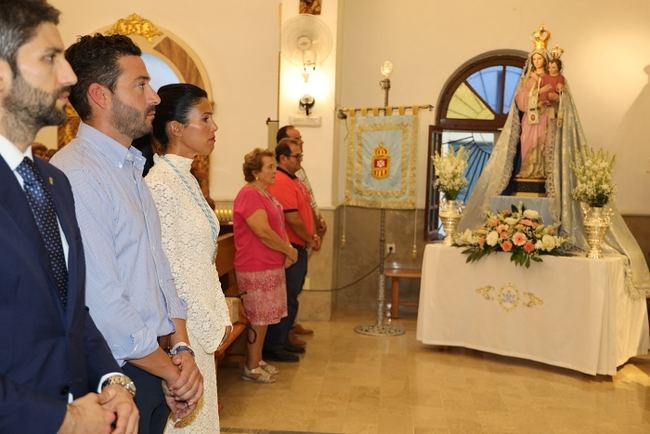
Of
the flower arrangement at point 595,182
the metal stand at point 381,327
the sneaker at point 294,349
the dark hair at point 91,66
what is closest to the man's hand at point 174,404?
the dark hair at point 91,66

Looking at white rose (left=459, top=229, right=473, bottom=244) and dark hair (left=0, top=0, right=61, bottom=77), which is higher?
dark hair (left=0, top=0, right=61, bottom=77)

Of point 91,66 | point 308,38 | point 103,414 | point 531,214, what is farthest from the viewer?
point 308,38

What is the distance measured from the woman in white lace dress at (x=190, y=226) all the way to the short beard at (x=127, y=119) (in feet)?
1.22

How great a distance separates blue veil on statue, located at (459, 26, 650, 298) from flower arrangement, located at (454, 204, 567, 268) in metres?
0.23

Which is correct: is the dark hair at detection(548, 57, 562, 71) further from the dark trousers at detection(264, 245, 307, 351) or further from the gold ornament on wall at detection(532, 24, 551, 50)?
the dark trousers at detection(264, 245, 307, 351)

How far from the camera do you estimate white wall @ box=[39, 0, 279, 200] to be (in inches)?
303

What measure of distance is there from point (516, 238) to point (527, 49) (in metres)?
3.24

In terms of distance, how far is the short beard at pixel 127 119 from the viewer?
6.41 ft

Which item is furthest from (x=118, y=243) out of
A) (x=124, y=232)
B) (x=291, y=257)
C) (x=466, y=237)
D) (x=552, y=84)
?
(x=552, y=84)

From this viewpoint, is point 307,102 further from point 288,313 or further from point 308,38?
point 288,313

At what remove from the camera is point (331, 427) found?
416 cm

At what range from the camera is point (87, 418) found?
1.41 meters

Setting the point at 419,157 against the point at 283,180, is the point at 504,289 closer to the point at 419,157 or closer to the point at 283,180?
the point at 283,180

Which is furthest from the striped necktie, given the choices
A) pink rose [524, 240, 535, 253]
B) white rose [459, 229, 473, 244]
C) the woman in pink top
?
white rose [459, 229, 473, 244]
